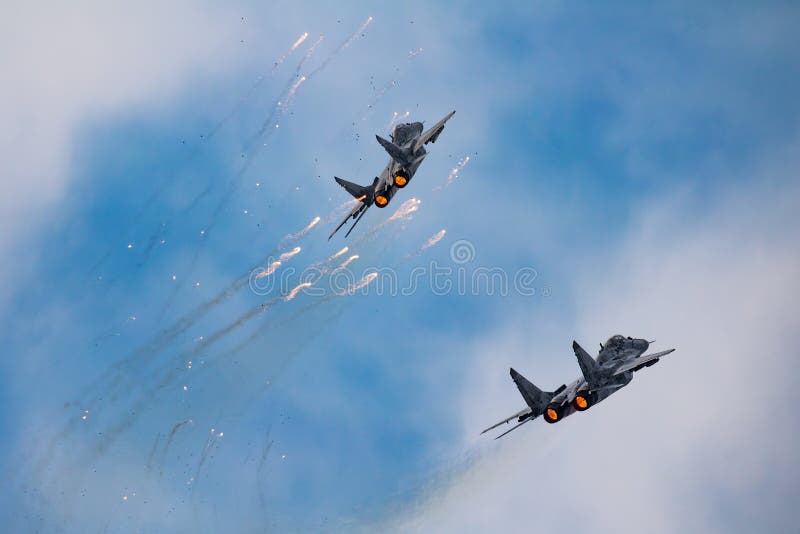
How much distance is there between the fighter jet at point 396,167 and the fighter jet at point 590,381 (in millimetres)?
25004

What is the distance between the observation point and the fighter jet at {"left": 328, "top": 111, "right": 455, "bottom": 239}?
4210 inches

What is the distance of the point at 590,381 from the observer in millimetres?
100688

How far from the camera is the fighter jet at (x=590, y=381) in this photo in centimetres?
10062

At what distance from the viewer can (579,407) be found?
101 m

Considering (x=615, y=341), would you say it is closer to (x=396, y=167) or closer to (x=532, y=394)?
(x=532, y=394)

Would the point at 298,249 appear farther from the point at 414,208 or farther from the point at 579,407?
the point at 579,407

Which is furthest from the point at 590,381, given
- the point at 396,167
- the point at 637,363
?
the point at 396,167

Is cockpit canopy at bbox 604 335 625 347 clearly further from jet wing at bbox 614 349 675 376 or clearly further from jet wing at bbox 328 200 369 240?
jet wing at bbox 328 200 369 240

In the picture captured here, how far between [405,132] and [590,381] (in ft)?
114

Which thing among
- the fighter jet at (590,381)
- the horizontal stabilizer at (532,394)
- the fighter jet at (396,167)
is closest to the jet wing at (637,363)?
the fighter jet at (590,381)

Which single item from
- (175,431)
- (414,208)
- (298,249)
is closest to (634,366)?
(414,208)

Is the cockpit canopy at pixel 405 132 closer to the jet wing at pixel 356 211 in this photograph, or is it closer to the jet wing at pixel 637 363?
the jet wing at pixel 356 211

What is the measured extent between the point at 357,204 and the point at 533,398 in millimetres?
30986

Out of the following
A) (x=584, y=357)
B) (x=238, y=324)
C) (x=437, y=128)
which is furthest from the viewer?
(x=238, y=324)
